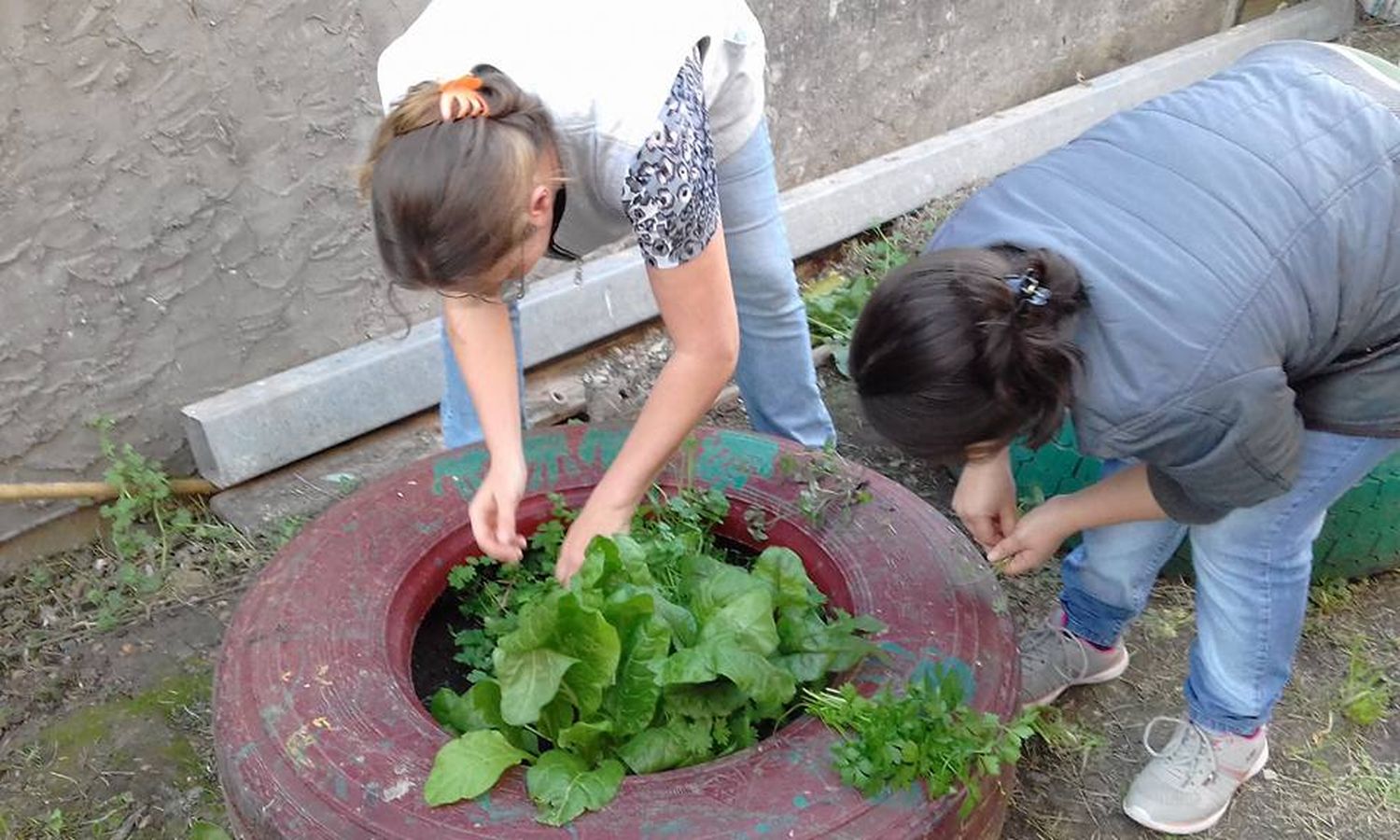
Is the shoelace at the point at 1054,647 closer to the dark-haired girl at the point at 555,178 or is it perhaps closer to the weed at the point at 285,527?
the dark-haired girl at the point at 555,178

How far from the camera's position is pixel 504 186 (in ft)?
4.67

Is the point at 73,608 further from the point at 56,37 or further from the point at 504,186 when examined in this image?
the point at 504,186

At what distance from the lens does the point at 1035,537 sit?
1.73m

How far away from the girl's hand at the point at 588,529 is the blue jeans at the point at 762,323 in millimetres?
545

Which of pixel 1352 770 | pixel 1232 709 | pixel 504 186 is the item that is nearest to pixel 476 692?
pixel 504 186

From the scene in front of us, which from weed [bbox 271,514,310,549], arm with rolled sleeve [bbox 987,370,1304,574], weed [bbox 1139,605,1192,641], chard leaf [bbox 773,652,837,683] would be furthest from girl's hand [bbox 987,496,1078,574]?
weed [bbox 271,514,310,549]

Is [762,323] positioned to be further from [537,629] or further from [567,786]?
[567,786]

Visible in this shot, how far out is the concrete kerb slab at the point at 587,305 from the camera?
2.58m

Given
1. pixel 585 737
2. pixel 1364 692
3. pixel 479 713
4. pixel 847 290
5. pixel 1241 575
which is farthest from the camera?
pixel 847 290

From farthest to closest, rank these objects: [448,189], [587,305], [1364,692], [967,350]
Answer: [587,305]
[1364,692]
[448,189]
[967,350]

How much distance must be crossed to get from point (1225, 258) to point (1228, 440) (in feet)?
0.69

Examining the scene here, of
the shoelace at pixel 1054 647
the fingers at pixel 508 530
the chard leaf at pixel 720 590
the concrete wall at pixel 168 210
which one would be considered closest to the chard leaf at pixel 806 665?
the chard leaf at pixel 720 590

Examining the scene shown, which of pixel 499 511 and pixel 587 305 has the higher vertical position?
pixel 499 511

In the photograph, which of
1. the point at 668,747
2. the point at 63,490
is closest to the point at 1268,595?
the point at 668,747
